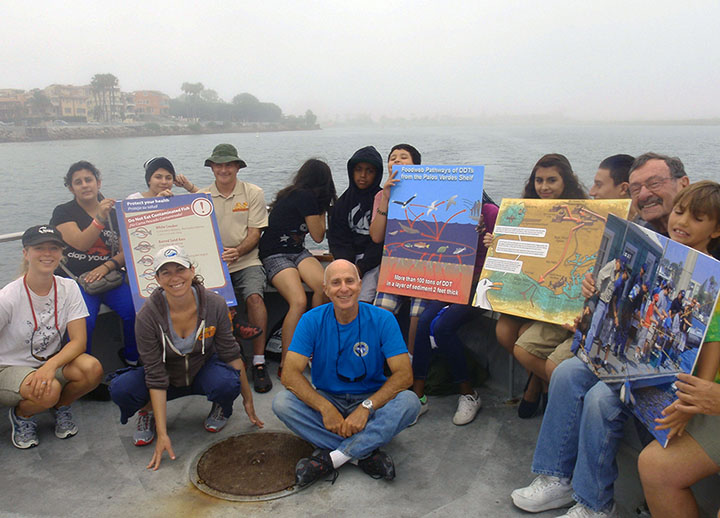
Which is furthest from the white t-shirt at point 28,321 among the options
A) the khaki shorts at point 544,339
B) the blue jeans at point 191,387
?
the khaki shorts at point 544,339

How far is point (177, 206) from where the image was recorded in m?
4.21

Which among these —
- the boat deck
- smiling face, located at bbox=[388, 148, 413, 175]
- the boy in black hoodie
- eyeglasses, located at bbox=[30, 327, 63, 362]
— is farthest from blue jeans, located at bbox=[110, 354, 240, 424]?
smiling face, located at bbox=[388, 148, 413, 175]

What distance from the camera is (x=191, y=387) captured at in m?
3.49

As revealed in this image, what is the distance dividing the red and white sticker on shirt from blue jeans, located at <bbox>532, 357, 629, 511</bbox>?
2.66 metres

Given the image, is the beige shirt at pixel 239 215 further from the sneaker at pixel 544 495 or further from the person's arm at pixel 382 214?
the sneaker at pixel 544 495

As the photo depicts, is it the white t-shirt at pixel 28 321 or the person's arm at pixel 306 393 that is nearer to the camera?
the person's arm at pixel 306 393

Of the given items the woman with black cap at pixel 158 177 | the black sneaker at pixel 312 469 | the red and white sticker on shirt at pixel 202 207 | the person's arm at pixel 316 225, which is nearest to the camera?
the black sneaker at pixel 312 469

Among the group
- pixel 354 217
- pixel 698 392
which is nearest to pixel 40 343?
pixel 354 217

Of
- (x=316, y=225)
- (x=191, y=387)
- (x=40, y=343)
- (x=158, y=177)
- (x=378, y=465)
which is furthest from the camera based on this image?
(x=316, y=225)

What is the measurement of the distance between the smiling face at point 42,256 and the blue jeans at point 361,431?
1.53 m

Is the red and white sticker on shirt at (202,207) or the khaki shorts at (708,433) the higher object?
the red and white sticker on shirt at (202,207)

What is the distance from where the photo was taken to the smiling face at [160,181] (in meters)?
4.36

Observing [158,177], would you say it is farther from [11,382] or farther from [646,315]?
[646,315]

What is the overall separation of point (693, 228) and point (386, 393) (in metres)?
1.61
